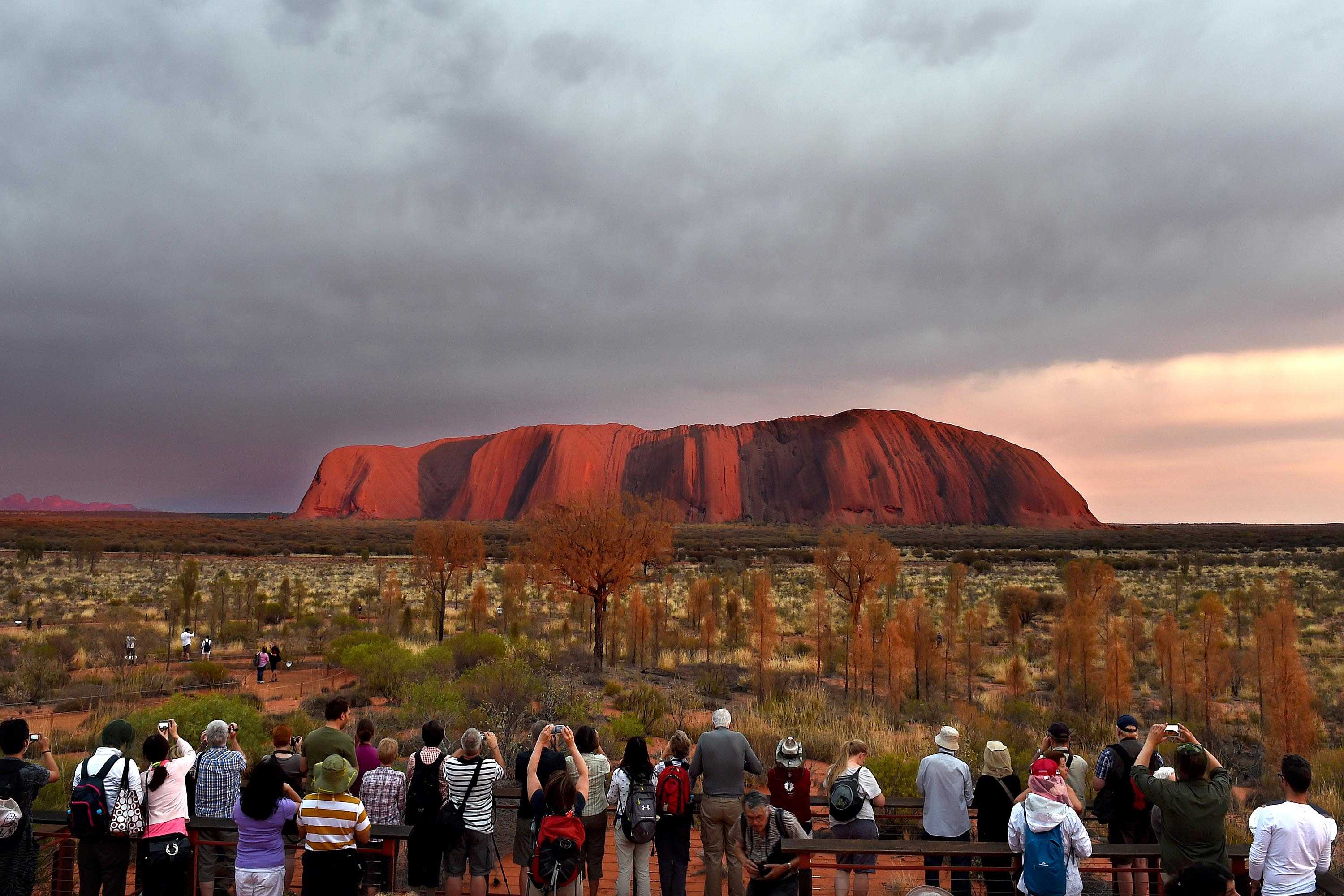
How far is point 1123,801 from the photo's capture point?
5629 mm

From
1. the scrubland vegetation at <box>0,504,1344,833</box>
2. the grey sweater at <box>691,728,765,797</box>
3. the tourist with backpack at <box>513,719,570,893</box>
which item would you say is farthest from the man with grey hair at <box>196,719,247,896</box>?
the scrubland vegetation at <box>0,504,1344,833</box>

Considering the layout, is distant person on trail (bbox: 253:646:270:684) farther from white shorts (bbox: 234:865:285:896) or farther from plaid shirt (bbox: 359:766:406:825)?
white shorts (bbox: 234:865:285:896)

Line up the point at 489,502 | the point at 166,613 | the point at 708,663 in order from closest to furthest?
the point at 708,663
the point at 166,613
the point at 489,502

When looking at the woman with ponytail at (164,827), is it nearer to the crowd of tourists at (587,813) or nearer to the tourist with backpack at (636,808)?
the crowd of tourists at (587,813)

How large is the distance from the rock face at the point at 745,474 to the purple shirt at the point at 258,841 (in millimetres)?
94116

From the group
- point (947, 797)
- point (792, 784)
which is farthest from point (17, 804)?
point (947, 797)

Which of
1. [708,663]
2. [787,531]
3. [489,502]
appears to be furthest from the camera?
[489,502]

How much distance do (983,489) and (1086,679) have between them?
99.3 meters

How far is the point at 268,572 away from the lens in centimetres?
4269

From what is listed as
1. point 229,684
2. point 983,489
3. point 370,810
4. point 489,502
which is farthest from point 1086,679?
point 489,502

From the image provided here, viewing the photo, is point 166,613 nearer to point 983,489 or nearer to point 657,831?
point 657,831

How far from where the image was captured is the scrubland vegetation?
1220 centimetres

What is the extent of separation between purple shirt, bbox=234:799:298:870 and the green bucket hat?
0.45 m

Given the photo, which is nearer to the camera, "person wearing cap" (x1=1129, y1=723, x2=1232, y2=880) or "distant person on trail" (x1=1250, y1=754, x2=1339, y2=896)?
"distant person on trail" (x1=1250, y1=754, x2=1339, y2=896)
